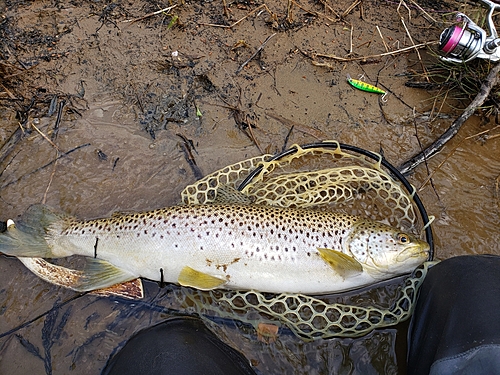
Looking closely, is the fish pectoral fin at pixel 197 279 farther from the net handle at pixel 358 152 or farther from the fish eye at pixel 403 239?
the fish eye at pixel 403 239

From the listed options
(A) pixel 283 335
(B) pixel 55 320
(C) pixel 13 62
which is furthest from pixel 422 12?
(B) pixel 55 320

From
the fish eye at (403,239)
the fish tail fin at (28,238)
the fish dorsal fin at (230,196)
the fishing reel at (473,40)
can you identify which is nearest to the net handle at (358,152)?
the fish dorsal fin at (230,196)

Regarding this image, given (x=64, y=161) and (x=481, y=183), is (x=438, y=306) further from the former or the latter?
(x=64, y=161)

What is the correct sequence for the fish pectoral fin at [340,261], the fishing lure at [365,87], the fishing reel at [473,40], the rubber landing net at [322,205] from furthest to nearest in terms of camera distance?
the fishing lure at [365,87], the fishing reel at [473,40], the rubber landing net at [322,205], the fish pectoral fin at [340,261]

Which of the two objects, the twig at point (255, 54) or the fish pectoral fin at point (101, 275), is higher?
the twig at point (255, 54)

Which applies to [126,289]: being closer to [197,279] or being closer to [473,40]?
[197,279]

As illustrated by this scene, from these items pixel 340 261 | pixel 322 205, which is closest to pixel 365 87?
pixel 322 205

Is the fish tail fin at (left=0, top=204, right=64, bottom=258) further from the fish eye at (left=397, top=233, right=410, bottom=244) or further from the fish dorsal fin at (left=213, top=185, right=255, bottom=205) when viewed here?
the fish eye at (left=397, top=233, right=410, bottom=244)

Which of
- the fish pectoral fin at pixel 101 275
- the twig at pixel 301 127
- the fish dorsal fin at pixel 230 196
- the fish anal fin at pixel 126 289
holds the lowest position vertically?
the fish anal fin at pixel 126 289
